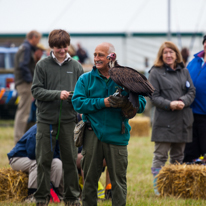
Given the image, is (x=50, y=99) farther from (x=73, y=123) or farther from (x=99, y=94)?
(x=99, y=94)

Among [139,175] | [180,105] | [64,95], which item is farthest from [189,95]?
[64,95]

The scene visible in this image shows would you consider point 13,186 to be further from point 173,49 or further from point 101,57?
point 173,49

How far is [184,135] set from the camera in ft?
17.2

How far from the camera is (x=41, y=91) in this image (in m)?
4.26

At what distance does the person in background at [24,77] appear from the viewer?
8.34 metres

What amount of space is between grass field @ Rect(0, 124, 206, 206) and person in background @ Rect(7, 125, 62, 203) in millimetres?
360

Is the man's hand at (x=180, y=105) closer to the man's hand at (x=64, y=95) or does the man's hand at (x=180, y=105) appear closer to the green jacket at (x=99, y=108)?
the green jacket at (x=99, y=108)

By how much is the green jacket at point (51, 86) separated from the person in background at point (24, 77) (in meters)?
4.01

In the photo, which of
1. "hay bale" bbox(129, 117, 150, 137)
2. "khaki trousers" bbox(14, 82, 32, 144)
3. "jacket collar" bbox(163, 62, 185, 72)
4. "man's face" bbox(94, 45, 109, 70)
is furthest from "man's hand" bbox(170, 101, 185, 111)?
"hay bale" bbox(129, 117, 150, 137)

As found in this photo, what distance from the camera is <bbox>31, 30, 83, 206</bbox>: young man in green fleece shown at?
4.29 m

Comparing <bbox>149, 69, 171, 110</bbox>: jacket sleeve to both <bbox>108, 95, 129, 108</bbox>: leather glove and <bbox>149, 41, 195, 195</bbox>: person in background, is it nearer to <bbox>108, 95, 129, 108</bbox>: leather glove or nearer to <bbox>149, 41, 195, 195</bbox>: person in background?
<bbox>149, 41, 195, 195</bbox>: person in background

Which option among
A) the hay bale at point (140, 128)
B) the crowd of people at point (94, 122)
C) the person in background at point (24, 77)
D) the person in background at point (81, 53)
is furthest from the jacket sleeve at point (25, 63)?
the person in background at point (81, 53)

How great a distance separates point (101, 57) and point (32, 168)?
74.9 inches

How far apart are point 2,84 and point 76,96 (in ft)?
30.9
